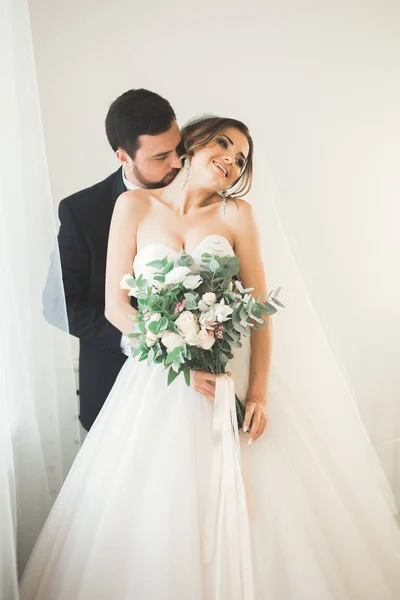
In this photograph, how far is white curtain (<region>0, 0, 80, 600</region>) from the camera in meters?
1.48

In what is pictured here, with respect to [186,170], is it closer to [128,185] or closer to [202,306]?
[128,185]

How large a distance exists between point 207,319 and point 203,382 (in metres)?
0.21

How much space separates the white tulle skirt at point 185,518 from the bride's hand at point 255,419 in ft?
0.09

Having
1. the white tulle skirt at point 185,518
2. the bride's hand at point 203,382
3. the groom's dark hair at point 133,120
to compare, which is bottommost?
the white tulle skirt at point 185,518

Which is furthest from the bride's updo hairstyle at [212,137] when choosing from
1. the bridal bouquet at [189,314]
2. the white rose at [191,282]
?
the white rose at [191,282]

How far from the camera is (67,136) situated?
1.82m

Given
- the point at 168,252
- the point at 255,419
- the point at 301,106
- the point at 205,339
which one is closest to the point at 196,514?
the point at 255,419

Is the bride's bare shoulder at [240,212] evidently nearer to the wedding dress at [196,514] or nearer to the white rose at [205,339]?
the wedding dress at [196,514]

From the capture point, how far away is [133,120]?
1.81 m

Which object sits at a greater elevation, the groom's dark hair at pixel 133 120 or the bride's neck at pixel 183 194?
the groom's dark hair at pixel 133 120

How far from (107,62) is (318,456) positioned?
1.37m

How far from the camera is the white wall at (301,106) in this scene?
1.82 m

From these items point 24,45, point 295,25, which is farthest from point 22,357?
A: point 295,25

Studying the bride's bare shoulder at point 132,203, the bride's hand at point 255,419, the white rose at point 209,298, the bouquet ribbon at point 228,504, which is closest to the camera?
the bouquet ribbon at point 228,504
